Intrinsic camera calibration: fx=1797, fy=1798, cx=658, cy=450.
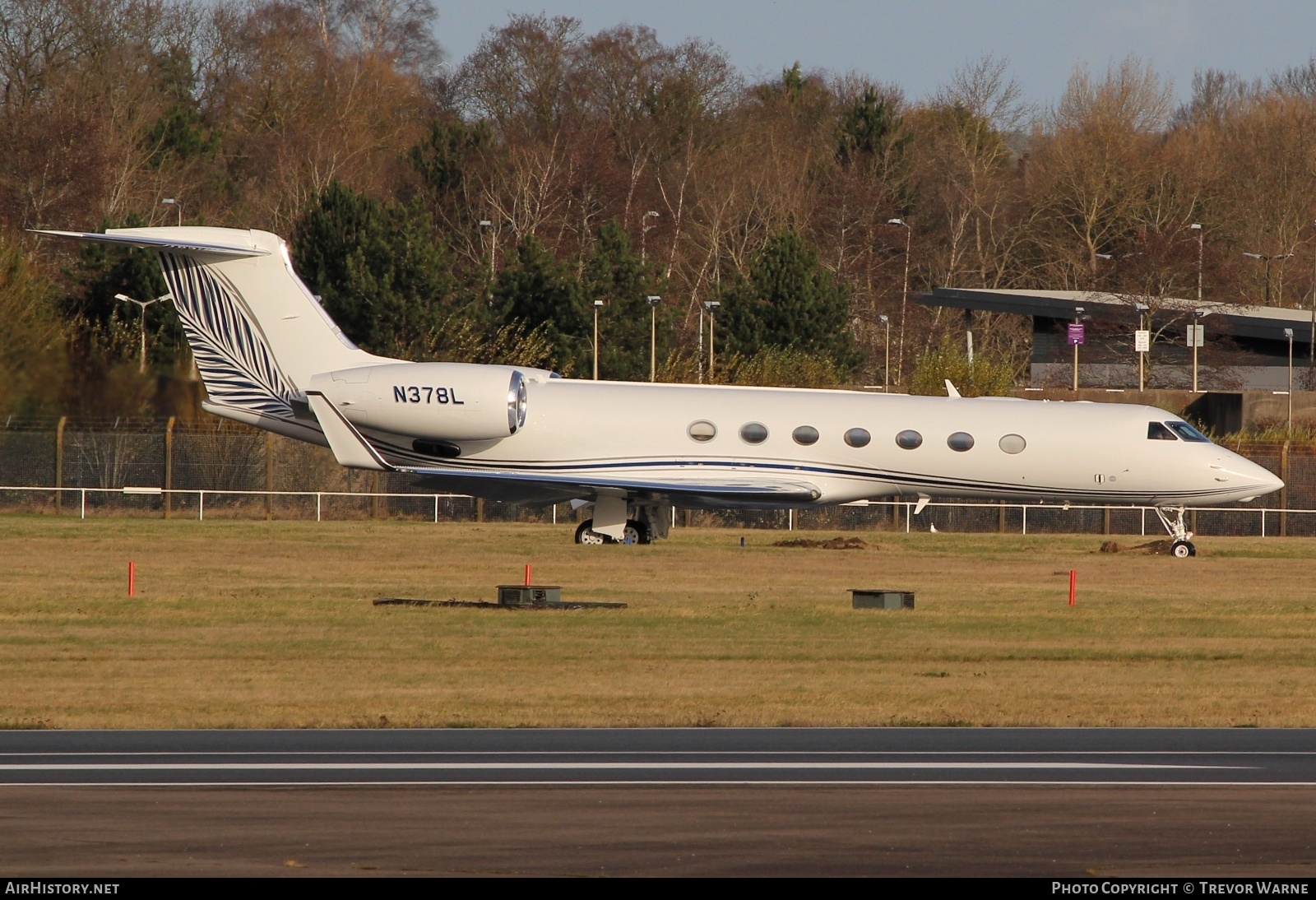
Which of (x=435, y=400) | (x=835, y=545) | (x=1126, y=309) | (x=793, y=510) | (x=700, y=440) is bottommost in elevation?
(x=835, y=545)

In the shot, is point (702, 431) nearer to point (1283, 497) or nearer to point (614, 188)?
point (1283, 497)

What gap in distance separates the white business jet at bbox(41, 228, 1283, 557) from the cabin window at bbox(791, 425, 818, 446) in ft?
0.09

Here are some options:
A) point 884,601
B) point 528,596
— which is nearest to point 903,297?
point 884,601

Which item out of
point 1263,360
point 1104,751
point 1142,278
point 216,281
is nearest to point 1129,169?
point 1142,278

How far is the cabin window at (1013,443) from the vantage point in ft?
93.4

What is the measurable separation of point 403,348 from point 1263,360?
100 ft

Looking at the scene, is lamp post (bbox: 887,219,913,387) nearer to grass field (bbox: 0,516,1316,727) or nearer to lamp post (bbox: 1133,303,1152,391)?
lamp post (bbox: 1133,303,1152,391)

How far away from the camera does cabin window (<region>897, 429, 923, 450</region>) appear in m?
28.5

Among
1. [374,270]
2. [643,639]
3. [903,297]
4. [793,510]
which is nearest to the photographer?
[643,639]

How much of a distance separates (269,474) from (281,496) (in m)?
0.56

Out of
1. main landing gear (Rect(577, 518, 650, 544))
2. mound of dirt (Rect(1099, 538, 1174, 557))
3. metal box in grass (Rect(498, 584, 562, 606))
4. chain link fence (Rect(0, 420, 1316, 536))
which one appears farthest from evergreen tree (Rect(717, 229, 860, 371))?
metal box in grass (Rect(498, 584, 562, 606))

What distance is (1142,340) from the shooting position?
54812mm

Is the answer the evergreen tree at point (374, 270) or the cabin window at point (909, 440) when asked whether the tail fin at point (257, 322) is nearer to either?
the cabin window at point (909, 440)
